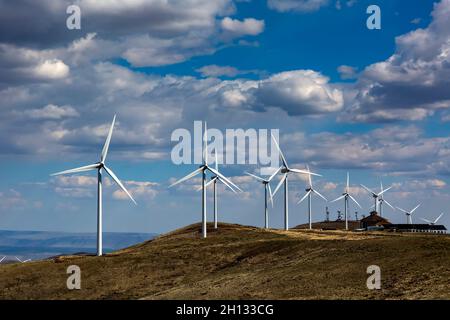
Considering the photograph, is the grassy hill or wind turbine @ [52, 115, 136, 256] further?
wind turbine @ [52, 115, 136, 256]

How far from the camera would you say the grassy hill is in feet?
267

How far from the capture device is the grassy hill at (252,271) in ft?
267

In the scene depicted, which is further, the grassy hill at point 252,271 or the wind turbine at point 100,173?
the wind turbine at point 100,173

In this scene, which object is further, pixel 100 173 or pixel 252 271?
pixel 100 173

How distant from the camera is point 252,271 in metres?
101

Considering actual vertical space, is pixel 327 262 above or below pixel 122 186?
below
